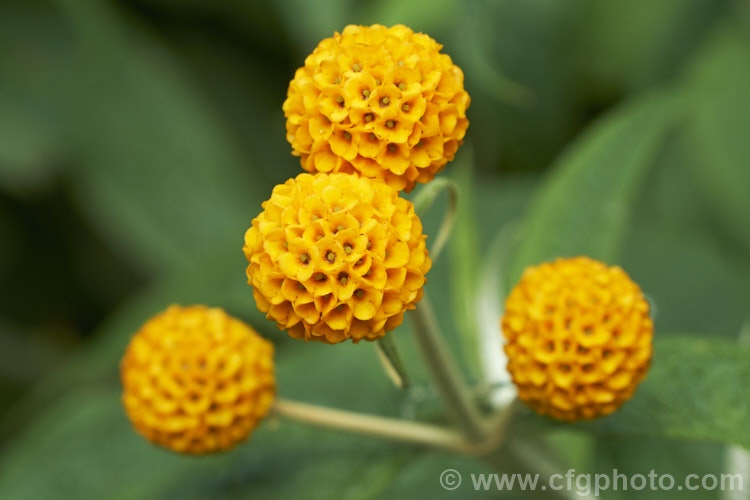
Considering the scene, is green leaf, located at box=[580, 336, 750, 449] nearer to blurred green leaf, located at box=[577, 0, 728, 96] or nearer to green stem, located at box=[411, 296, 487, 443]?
green stem, located at box=[411, 296, 487, 443]

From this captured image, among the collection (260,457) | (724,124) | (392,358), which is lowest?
(724,124)

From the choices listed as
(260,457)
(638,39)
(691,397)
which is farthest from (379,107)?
(638,39)

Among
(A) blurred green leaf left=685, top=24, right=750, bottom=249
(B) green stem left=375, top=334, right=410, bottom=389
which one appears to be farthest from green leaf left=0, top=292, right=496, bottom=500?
(A) blurred green leaf left=685, top=24, right=750, bottom=249

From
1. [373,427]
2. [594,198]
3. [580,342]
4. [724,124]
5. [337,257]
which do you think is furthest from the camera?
[724,124]

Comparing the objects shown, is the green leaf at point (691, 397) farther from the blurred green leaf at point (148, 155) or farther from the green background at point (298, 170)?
the blurred green leaf at point (148, 155)

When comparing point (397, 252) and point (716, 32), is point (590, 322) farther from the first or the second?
point (716, 32)

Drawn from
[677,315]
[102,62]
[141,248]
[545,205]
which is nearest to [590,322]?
[545,205]

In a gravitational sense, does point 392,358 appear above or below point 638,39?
above

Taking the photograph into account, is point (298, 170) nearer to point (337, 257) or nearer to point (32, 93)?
point (32, 93)
